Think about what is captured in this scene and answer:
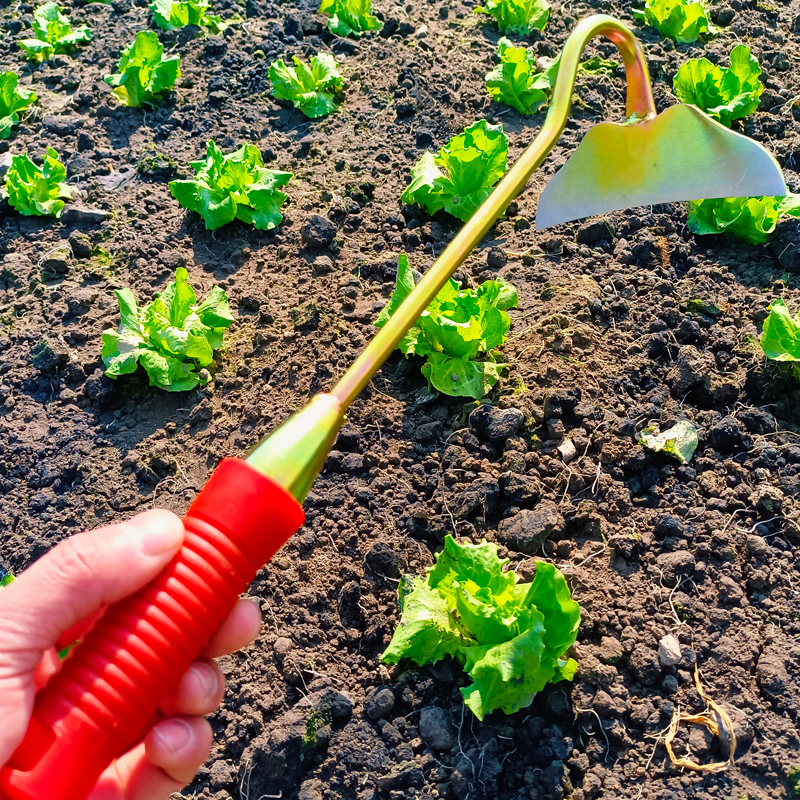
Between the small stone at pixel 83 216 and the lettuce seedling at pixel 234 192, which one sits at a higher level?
the lettuce seedling at pixel 234 192

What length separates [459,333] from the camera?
2488 millimetres

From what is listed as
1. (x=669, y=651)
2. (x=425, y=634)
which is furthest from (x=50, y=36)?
(x=669, y=651)

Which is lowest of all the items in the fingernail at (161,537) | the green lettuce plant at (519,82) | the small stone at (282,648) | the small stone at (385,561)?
the small stone at (282,648)

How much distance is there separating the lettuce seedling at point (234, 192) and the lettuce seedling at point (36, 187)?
560mm

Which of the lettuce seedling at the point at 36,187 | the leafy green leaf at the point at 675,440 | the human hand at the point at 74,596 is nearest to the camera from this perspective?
the human hand at the point at 74,596

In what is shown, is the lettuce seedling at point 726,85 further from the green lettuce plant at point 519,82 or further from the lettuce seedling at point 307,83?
the lettuce seedling at point 307,83

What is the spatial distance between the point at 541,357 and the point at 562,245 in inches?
23.2

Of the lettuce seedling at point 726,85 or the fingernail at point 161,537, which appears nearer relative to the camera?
the fingernail at point 161,537

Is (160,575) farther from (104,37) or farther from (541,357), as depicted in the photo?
(104,37)

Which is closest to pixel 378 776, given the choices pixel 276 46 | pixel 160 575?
pixel 160 575

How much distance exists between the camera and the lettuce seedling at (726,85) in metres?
3.32

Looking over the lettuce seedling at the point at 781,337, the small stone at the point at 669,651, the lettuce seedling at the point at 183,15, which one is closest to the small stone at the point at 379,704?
the small stone at the point at 669,651

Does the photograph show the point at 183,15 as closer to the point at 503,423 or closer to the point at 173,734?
the point at 503,423

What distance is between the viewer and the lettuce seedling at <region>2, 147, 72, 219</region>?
10.8ft
